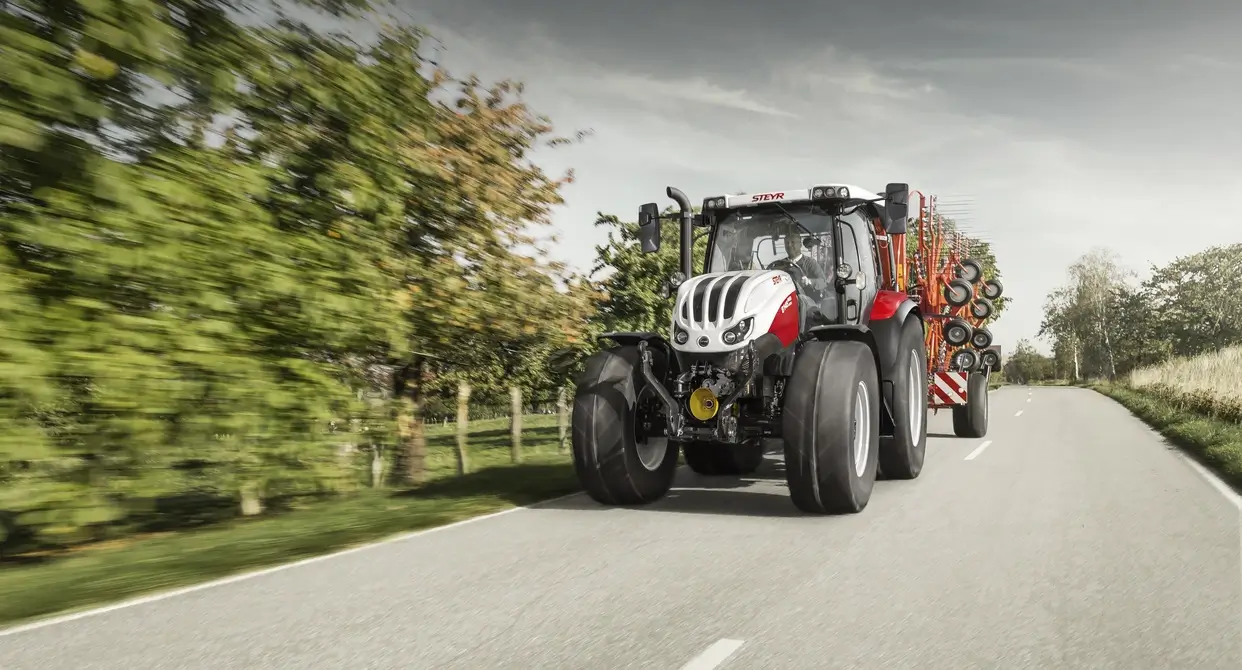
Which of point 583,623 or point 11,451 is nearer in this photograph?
point 583,623

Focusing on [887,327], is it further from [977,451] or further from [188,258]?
[188,258]

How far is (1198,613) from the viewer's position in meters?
4.84

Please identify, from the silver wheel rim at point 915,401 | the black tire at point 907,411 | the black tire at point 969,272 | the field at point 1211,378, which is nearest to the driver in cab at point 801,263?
the black tire at point 907,411

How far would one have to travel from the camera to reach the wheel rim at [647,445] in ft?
27.6

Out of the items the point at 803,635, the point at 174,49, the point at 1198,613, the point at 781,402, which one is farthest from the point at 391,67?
the point at 1198,613

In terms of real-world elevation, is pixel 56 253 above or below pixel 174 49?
below

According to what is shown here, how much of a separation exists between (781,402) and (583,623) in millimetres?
3809

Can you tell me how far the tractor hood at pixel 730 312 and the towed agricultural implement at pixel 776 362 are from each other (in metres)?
0.01

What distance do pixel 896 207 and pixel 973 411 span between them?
779cm

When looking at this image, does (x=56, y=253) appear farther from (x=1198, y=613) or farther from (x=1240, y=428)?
(x=1240, y=428)

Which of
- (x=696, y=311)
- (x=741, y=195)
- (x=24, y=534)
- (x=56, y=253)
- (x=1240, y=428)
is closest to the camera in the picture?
(x=56, y=253)

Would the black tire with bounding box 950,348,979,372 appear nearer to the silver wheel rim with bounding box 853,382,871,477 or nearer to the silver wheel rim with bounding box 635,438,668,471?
the silver wheel rim with bounding box 853,382,871,477

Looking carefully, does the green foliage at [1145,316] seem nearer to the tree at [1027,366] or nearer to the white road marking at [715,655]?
the tree at [1027,366]

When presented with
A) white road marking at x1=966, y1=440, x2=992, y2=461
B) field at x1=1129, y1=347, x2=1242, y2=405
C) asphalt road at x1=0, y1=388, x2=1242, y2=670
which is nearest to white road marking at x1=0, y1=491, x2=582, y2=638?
asphalt road at x1=0, y1=388, x2=1242, y2=670
